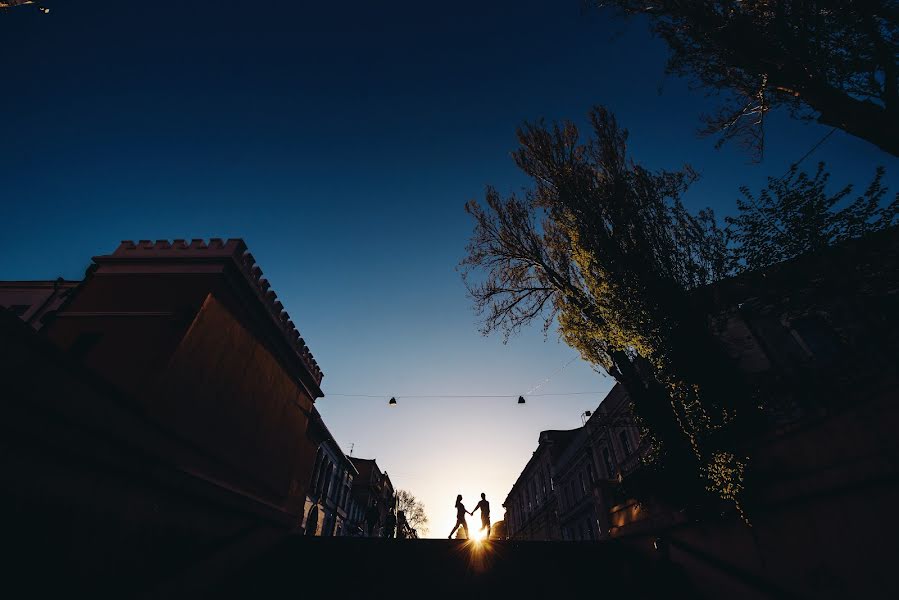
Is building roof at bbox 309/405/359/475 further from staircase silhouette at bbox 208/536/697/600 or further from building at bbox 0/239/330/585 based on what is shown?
staircase silhouette at bbox 208/536/697/600

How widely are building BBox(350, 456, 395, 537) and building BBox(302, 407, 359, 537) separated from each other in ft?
10.9

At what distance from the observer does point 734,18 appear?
798cm

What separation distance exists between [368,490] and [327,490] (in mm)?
15234

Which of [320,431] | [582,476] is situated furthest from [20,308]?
[582,476]

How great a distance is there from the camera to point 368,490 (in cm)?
3844

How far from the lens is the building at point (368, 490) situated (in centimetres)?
3503

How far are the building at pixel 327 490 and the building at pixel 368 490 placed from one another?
10.9 ft

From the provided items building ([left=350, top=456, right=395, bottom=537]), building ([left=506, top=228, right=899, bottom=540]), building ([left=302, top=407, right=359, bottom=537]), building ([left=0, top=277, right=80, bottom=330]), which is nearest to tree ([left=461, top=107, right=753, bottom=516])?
building ([left=506, top=228, right=899, bottom=540])

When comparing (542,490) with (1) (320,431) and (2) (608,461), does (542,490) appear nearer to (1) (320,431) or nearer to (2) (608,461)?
(2) (608,461)

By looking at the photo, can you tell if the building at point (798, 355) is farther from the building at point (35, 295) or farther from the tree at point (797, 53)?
the building at point (35, 295)

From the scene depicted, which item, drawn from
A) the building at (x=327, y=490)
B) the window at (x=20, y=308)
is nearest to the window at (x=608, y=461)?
the building at (x=327, y=490)

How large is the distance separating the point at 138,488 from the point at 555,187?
13.3 metres

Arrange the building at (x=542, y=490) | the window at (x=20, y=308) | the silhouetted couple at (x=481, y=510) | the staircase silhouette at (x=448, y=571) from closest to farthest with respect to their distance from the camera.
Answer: the staircase silhouette at (x=448, y=571) → the silhouetted couple at (x=481, y=510) → the window at (x=20, y=308) → the building at (x=542, y=490)

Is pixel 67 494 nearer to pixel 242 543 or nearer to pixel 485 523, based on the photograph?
pixel 242 543
